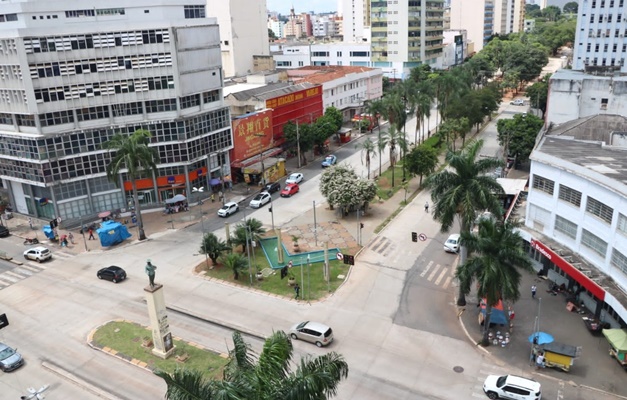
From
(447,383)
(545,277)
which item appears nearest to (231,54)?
(545,277)

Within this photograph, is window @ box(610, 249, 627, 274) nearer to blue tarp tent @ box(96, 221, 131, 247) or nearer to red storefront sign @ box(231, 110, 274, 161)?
blue tarp tent @ box(96, 221, 131, 247)

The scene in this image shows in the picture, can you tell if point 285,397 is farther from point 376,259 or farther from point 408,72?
point 408,72

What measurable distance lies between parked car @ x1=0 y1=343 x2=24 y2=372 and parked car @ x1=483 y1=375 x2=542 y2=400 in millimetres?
31028

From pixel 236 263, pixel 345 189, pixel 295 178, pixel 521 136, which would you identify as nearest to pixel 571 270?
pixel 345 189

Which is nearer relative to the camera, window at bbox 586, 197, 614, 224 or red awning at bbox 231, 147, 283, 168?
window at bbox 586, 197, 614, 224

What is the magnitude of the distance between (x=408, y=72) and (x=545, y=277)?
11468cm

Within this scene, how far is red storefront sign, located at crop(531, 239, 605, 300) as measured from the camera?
120ft

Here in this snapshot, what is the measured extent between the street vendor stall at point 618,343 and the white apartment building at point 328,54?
424 ft

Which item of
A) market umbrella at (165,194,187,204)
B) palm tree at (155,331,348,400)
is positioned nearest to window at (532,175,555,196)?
palm tree at (155,331,348,400)

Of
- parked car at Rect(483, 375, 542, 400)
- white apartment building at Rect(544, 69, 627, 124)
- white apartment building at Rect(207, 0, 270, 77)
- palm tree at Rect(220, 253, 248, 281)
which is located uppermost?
white apartment building at Rect(207, 0, 270, 77)

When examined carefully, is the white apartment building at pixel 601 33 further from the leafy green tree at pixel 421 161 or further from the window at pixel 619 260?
the window at pixel 619 260

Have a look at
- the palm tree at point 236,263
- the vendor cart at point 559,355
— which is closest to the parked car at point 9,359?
the palm tree at point 236,263

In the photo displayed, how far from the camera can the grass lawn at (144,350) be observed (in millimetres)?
35225

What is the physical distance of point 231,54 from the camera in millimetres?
129625
